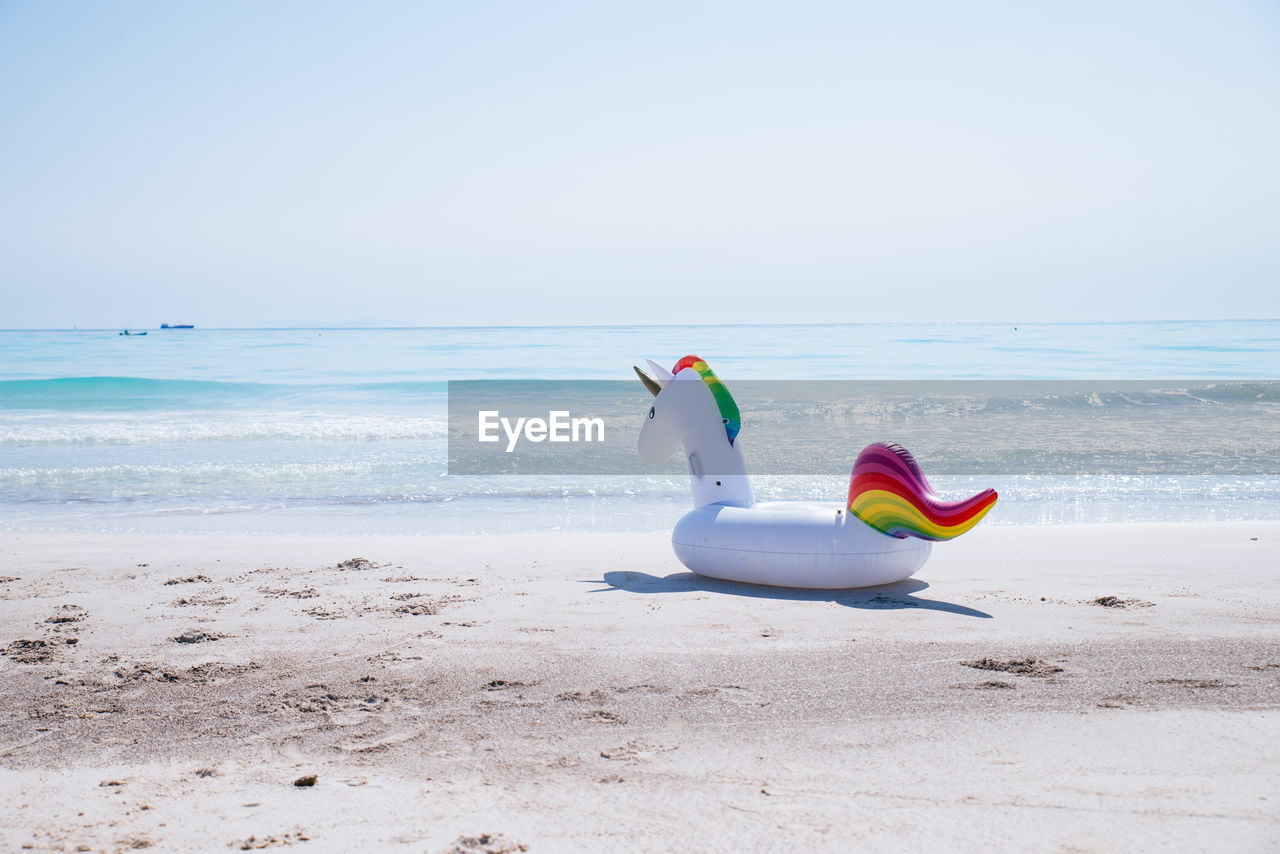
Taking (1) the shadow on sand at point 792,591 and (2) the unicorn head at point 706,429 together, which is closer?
(1) the shadow on sand at point 792,591

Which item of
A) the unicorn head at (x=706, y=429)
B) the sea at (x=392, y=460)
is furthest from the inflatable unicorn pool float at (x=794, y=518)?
the sea at (x=392, y=460)

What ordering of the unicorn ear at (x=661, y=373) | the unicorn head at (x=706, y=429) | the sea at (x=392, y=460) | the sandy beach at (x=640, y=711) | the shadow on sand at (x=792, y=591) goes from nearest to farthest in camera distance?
the sandy beach at (x=640, y=711), the shadow on sand at (x=792, y=591), the unicorn head at (x=706, y=429), the unicorn ear at (x=661, y=373), the sea at (x=392, y=460)

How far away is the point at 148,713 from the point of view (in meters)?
3.60

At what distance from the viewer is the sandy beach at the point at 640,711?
2637 mm

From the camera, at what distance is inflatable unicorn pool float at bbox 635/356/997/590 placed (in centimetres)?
Answer: 522

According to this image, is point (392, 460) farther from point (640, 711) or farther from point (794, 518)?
point (640, 711)

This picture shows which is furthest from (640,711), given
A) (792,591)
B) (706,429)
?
(706,429)

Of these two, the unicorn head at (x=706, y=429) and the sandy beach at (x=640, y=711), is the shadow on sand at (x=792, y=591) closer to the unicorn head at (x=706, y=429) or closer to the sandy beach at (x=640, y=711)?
the sandy beach at (x=640, y=711)

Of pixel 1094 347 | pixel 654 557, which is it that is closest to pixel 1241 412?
pixel 654 557

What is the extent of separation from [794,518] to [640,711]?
2.32m

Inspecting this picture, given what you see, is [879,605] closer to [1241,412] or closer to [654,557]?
[654,557]

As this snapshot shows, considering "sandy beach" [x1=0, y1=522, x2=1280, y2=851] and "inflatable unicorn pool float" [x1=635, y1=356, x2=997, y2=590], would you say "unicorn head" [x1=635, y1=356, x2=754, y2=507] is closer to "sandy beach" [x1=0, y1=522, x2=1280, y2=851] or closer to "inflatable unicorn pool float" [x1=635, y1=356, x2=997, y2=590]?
"inflatable unicorn pool float" [x1=635, y1=356, x2=997, y2=590]

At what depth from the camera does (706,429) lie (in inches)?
245

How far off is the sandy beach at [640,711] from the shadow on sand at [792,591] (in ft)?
0.11
